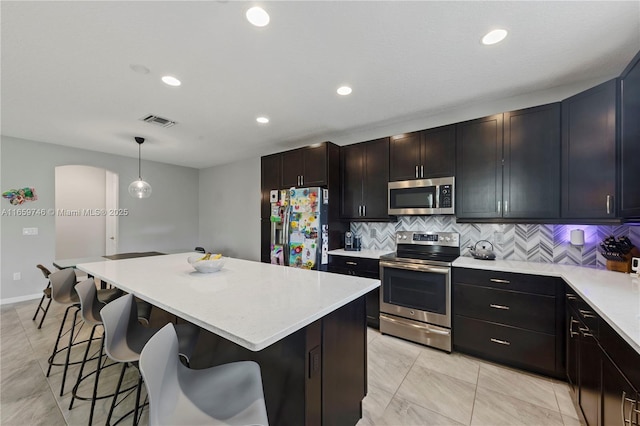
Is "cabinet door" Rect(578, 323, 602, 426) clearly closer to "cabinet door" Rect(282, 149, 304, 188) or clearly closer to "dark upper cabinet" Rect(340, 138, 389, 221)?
"dark upper cabinet" Rect(340, 138, 389, 221)

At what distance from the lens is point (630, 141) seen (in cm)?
181

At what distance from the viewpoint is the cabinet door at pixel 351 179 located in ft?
11.8

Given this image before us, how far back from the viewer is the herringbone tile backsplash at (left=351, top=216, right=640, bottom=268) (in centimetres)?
236

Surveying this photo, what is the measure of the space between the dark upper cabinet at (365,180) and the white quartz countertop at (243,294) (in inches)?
67.8

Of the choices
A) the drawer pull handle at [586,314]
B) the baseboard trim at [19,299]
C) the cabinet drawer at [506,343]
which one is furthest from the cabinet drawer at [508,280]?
the baseboard trim at [19,299]

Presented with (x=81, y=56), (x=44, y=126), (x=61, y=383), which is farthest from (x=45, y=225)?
(x=81, y=56)

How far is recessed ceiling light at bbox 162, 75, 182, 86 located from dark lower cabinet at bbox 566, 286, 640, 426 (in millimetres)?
3437

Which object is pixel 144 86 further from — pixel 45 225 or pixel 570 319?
pixel 570 319

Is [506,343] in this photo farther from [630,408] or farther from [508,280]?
[630,408]

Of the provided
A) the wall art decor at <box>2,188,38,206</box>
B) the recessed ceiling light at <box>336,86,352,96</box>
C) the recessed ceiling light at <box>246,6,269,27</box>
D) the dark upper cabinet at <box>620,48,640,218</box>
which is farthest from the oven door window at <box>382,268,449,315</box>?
the wall art decor at <box>2,188,38,206</box>

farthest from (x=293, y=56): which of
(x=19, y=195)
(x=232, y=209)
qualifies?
(x=19, y=195)

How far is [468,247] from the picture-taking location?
9.95ft

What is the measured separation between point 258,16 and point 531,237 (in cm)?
320

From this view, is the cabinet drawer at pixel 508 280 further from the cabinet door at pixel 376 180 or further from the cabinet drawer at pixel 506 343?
the cabinet door at pixel 376 180
